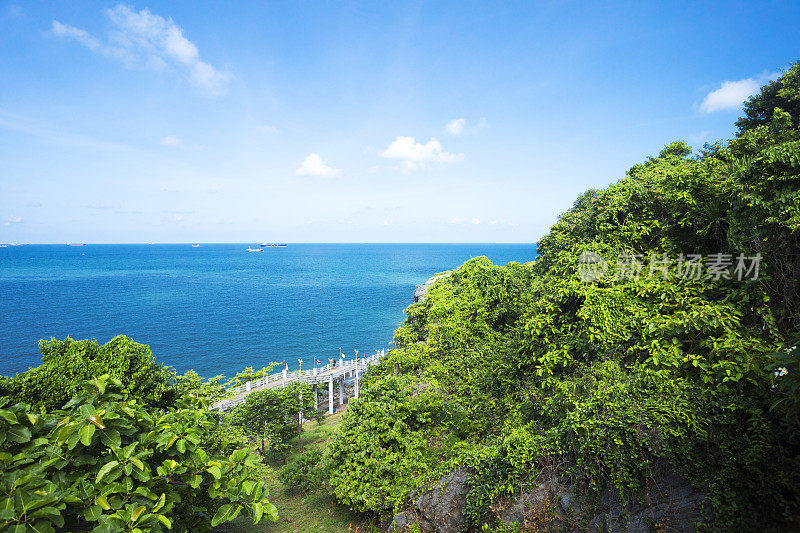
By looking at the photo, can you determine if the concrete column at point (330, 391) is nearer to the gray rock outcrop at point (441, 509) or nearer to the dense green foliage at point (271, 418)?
the dense green foliage at point (271, 418)

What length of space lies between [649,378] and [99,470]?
958 cm

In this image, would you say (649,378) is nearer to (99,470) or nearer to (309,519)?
(99,470)

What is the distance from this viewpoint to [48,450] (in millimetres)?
3863

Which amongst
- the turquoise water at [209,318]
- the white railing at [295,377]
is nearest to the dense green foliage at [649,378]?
the white railing at [295,377]

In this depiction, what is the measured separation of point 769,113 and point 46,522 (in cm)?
3043

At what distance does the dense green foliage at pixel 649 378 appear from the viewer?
6.14m

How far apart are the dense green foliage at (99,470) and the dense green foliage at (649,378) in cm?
654

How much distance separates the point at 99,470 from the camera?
3988mm

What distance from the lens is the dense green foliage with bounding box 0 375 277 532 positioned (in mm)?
3410

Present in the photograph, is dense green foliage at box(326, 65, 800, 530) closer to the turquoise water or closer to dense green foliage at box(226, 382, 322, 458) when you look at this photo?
dense green foliage at box(226, 382, 322, 458)

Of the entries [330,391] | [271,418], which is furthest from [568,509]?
[330,391]

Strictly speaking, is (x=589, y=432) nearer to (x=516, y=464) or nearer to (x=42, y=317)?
(x=516, y=464)

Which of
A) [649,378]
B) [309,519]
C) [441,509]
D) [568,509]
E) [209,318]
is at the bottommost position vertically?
[209,318]

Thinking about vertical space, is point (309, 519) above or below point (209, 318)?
above
